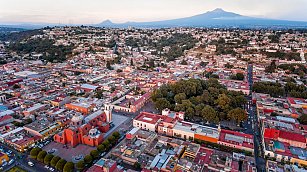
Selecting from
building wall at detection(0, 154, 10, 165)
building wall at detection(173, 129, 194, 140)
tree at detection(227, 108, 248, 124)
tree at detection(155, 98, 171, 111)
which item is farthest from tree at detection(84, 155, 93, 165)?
tree at detection(227, 108, 248, 124)

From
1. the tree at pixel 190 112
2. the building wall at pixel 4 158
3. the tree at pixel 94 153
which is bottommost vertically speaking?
the building wall at pixel 4 158

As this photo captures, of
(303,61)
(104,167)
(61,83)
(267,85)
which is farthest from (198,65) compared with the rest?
(104,167)

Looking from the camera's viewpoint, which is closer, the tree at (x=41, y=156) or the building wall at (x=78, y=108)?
the tree at (x=41, y=156)

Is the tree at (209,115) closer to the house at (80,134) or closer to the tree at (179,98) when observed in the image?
the tree at (179,98)

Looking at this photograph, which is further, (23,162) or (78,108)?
(78,108)

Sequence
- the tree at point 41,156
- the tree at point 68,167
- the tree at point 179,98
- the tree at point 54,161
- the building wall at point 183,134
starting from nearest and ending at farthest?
the tree at point 68,167 → the tree at point 54,161 → the tree at point 41,156 → the building wall at point 183,134 → the tree at point 179,98

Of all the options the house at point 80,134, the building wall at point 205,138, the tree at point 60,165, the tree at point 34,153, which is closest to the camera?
the tree at point 60,165

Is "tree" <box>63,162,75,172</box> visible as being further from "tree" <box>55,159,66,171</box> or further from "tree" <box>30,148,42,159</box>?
"tree" <box>30,148,42,159</box>

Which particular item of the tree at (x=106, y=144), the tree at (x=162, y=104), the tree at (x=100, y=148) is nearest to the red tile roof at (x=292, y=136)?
the tree at (x=162, y=104)

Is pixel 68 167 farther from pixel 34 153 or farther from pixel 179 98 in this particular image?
pixel 179 98

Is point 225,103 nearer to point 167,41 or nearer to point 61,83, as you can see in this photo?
point 61,83

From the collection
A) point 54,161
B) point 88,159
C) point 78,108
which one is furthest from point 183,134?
point 78,108
